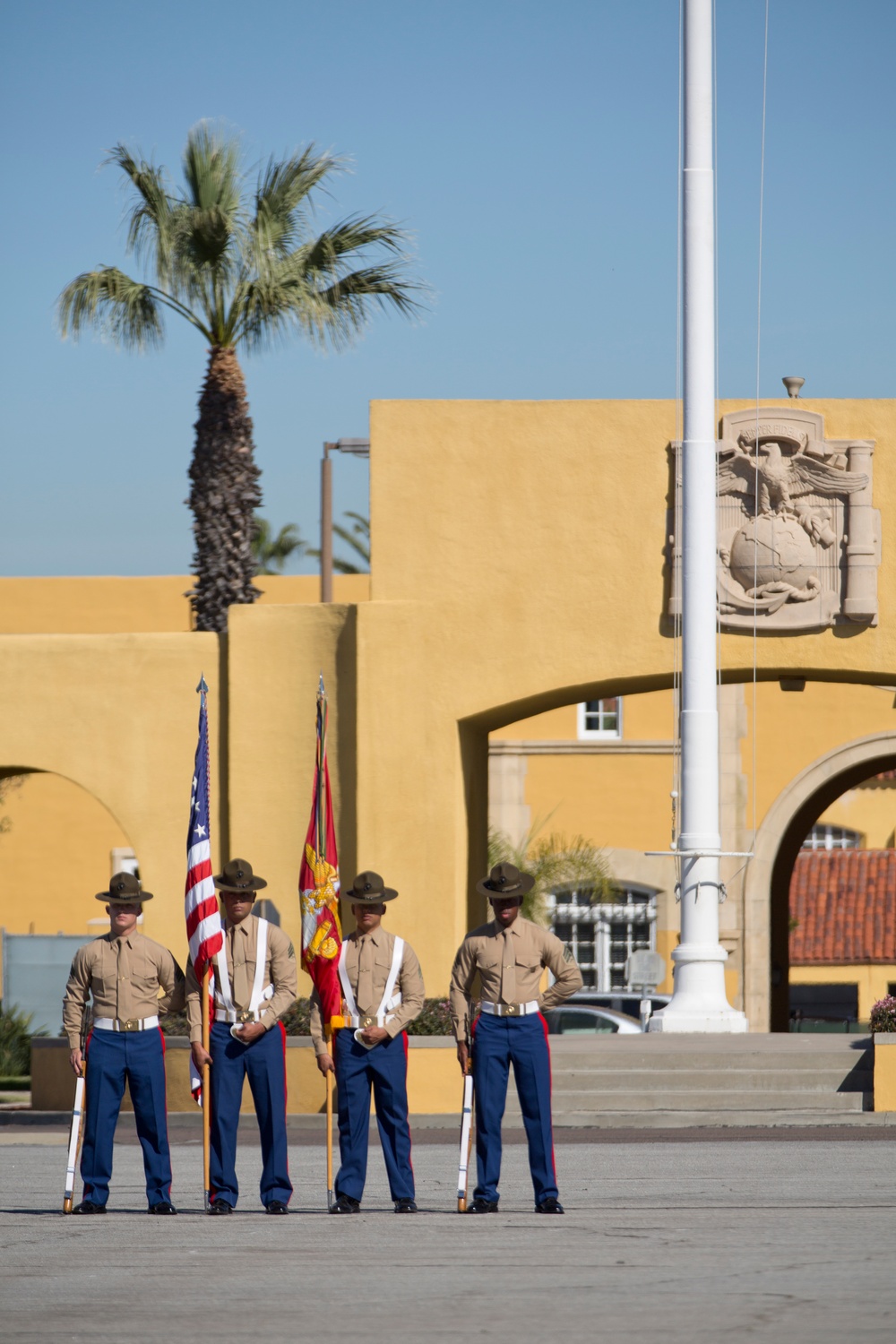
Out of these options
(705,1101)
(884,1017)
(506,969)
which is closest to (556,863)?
(884,1017)

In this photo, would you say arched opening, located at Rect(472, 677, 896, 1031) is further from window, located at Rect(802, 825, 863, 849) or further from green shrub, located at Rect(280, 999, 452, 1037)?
green shrub, located at Rect(280, 999, 452, 1037)

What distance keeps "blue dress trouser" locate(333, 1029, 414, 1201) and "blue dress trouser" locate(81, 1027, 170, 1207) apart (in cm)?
105

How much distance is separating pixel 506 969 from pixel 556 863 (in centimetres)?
2843

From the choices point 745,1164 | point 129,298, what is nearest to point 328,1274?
point 745,1164

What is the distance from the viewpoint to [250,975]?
476 inches

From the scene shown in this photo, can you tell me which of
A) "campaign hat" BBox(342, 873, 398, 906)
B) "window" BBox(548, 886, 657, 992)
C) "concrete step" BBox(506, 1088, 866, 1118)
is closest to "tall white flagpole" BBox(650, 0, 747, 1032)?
"concrete step" BBox(506, 1088, 866, 1118)

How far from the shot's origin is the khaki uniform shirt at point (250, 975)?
39.6 feet

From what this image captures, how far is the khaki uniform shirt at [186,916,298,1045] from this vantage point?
12070 millimetres

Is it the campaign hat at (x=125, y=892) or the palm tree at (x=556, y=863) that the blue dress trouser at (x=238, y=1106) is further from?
the palm tree at (x=556, y=863)

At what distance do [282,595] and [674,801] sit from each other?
59.1 ft

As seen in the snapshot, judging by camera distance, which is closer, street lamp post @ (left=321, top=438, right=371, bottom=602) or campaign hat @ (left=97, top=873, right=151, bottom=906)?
campaign hat @ (left=97, top=873, right=151, bottom=906)

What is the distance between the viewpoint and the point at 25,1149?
17547mm

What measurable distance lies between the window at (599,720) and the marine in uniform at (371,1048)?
2971 centimetres

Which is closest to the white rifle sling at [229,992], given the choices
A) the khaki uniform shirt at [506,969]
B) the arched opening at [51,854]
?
the khaki uniform shirt at [506,969]
